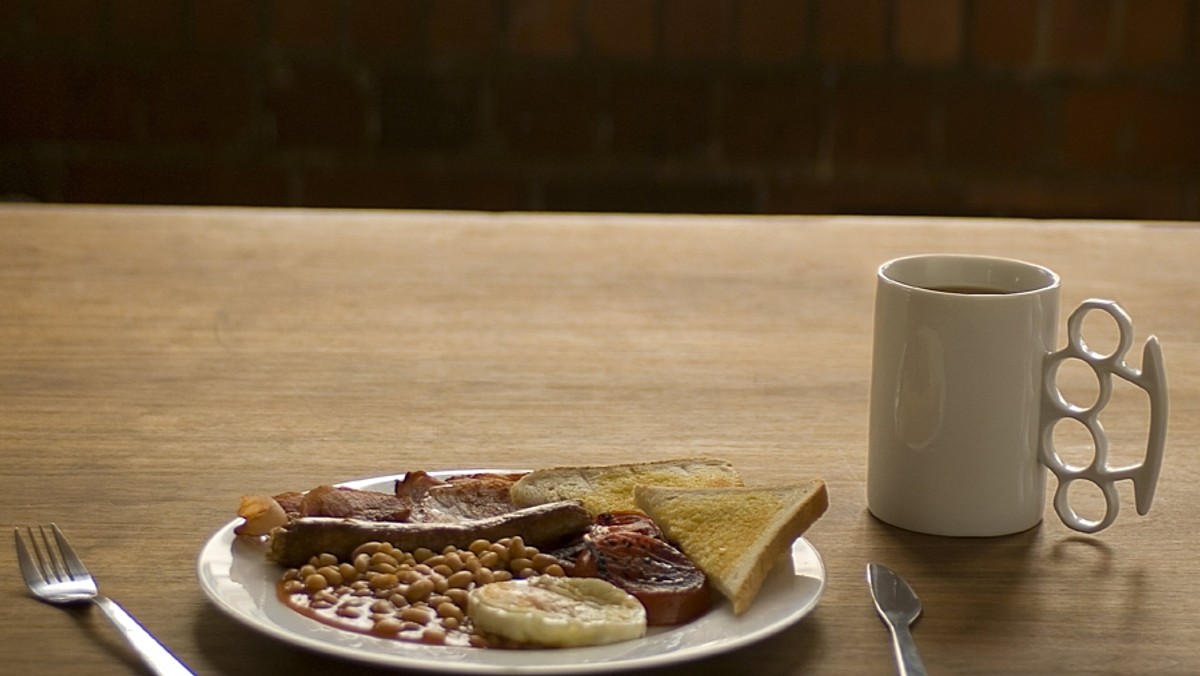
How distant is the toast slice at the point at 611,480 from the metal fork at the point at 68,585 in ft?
0.83

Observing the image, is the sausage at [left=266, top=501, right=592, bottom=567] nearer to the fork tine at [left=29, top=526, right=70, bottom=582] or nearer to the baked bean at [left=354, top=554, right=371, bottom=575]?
the baked bean at [left=354, top=554, right=371, bottom=575]

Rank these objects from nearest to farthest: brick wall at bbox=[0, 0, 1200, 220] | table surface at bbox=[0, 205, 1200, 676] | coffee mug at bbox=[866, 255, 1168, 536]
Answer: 1. table surface at bbox=[0, 205, 1200, 676]
2. coffee mug at bbox=[866, 255, 1168, 536]
3. brick wall at bbox=[0, 0, 1200, 220]

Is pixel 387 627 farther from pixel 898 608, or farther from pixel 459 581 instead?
pixel 898 608

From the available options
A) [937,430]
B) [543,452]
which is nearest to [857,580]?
[937,430]

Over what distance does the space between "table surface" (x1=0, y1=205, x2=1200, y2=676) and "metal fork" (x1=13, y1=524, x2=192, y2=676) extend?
0.01 m

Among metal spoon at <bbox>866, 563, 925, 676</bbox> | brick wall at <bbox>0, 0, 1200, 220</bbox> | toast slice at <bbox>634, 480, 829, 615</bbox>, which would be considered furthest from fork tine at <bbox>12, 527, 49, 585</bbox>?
brick wall at <bbox>0, 0, 1200, 220</bbox>

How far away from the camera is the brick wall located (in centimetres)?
307

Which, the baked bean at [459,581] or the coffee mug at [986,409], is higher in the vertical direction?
the coffee mug at [986,409]

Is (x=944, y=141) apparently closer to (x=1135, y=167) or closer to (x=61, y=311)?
(x=1135, y=167)

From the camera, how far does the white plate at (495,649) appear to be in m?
0.72

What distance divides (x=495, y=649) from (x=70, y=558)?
11.8 inches

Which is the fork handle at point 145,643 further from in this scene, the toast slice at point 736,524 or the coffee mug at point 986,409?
the coffee mug at point 986,409

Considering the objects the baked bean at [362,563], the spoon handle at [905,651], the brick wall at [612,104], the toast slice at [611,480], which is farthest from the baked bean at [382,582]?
the brick wall at [612,104]

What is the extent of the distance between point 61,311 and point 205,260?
0.23 m
